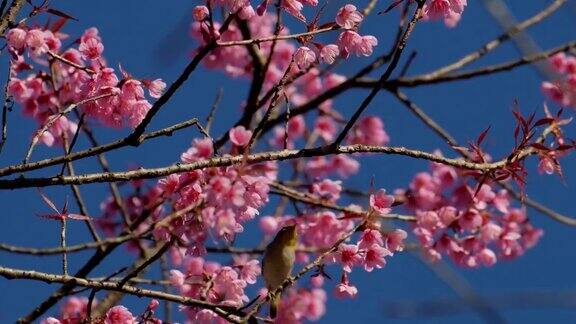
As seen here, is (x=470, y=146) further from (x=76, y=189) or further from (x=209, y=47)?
(x=76, y=189)

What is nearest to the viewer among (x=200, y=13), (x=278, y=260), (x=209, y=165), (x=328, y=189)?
(x=209, y=165)

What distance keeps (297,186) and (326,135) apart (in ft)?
6.59

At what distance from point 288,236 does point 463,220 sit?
4.03 ft

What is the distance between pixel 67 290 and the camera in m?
3.40

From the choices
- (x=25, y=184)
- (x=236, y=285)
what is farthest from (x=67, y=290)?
(x=236, y=285)

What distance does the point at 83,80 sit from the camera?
158 inches

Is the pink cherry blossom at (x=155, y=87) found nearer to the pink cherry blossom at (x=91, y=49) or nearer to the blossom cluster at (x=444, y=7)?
the pink cherry blossom at (x=91, y=49)

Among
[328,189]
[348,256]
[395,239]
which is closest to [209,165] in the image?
[348,256]

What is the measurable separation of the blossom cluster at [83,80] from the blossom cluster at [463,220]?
2.13 metres

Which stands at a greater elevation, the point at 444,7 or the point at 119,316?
the point at 444,7

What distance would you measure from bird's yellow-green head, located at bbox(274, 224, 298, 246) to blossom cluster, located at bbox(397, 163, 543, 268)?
89 cm

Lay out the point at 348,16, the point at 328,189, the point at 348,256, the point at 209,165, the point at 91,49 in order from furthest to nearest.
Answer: the point at 328,189, the point at 91,49, the point at 348,256, the point at 348,16, the point at 209,165

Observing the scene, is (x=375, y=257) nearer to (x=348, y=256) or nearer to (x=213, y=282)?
(x=348, y=256)

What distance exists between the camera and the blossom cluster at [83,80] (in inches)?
143
